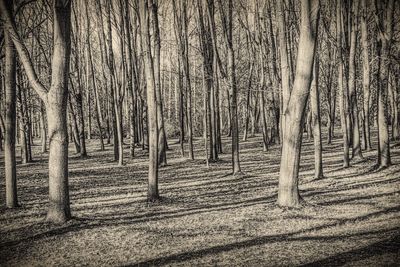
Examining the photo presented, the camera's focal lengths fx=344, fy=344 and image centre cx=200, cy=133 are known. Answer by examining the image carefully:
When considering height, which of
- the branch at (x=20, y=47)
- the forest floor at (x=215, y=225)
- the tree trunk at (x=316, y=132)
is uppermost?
the branch at (x=20, y=47)

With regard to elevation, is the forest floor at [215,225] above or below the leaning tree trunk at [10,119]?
below

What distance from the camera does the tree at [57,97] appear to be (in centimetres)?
657

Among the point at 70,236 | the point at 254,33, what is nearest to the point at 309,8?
the point at 70,236

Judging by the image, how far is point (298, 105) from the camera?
748cm

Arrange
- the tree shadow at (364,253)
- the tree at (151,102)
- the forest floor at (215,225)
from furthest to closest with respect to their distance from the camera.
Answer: the tree at (151,102), the forest floor at (215,225), the tree shadow at (364,253)

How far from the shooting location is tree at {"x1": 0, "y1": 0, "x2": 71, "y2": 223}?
657 cm

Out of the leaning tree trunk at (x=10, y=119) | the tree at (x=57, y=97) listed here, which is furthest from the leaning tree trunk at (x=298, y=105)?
the leaning tree trunk at (x=10, y=119)

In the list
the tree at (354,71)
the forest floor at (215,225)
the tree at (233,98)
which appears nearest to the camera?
the forest floor at (215,225)

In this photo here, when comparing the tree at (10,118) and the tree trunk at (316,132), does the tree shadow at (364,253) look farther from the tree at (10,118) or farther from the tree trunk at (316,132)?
the tree at (10,118)

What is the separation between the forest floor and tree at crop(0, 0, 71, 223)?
27.2 inches

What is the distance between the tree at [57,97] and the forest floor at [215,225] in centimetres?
69

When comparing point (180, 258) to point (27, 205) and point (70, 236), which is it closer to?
point (70, 236)

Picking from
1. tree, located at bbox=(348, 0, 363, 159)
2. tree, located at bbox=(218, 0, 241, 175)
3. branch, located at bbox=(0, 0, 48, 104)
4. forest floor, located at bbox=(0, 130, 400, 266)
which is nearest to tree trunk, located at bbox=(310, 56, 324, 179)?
forest floor, located at bbox=(0, 130, 400, 266)

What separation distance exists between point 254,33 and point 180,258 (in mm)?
20145
